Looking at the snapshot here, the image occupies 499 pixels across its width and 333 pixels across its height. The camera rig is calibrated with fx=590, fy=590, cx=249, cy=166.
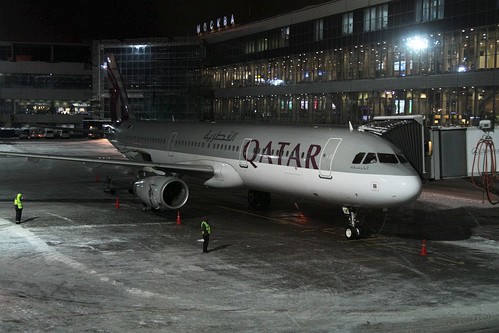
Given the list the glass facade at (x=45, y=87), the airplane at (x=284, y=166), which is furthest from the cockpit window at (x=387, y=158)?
the glass facade at (x=45, y=87)

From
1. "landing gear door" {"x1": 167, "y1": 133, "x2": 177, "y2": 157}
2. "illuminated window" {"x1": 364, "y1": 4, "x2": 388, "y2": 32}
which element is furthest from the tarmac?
"illuminated window" {"x1": 364, "y1": 4, "x2": 388, "y2": 32}

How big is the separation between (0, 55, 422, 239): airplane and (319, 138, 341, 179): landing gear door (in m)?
0.04

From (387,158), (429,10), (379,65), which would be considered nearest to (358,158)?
(387,158)

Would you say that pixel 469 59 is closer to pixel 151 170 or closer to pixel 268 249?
pixel 151 170

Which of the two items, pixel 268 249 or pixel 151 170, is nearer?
pixel 268 249

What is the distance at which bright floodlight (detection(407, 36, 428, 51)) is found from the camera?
51.9 m

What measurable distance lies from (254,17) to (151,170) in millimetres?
54188

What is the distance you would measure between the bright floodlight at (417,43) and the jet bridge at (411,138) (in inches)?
1228

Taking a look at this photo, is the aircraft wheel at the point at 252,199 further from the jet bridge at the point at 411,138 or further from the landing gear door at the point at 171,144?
the jet bridge at the point at 411,138

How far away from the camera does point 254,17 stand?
78.4 metres

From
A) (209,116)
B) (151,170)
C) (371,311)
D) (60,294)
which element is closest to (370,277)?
(371,311)

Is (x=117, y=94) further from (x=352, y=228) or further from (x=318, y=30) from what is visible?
(x=352, y=228)

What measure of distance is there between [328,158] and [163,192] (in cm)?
760

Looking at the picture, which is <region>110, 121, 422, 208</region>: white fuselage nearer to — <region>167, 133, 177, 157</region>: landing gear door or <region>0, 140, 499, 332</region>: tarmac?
<region>167, 133, 177, 157</region>: landing gear door
